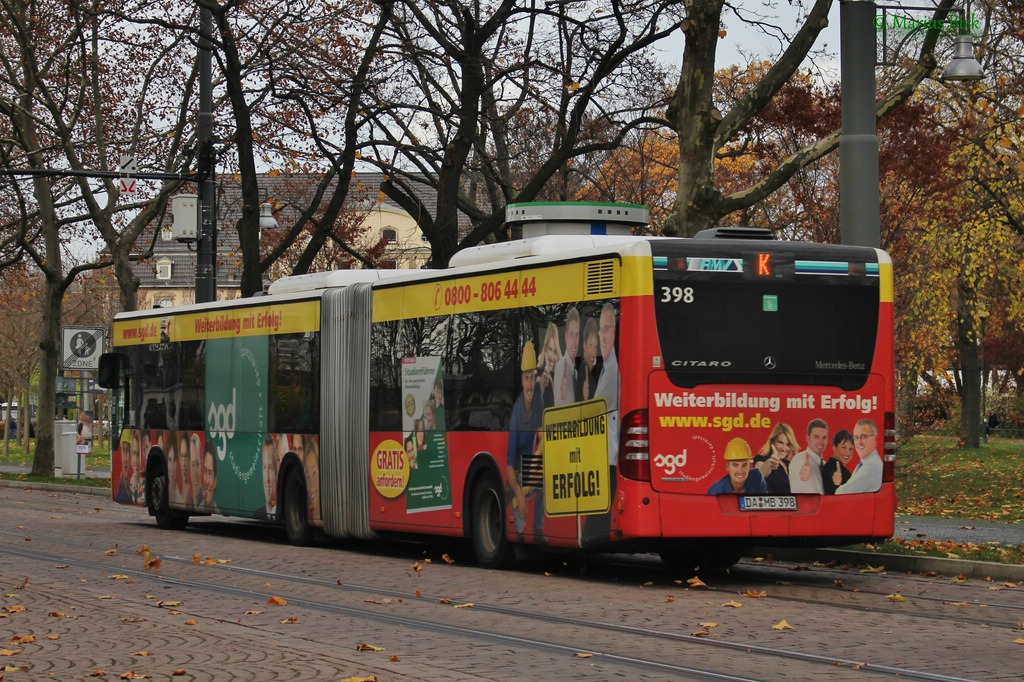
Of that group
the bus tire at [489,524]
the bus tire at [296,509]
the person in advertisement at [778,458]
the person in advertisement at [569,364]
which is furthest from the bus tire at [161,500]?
the person in advertisement at [778,458]

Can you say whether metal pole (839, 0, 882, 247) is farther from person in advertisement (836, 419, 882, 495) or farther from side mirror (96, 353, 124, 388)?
side mirror (96, 353, 124, 388)

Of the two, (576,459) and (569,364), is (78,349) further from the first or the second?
(576,459)

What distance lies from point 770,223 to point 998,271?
764cm

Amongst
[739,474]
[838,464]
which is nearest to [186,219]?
[739,474]

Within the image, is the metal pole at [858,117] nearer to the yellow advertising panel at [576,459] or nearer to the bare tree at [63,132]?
the yellow advertising panel at [576,459]

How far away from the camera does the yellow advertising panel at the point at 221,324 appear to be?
68.4ft

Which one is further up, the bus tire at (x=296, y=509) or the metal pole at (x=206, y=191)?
the metal pole at (x=206, y=191)

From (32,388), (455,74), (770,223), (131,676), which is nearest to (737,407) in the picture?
(131,676)

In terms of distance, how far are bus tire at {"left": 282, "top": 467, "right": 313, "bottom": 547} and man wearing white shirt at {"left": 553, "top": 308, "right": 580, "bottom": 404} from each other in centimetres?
592

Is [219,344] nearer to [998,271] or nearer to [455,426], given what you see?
[455,426]

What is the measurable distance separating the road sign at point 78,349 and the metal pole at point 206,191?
31.9ft

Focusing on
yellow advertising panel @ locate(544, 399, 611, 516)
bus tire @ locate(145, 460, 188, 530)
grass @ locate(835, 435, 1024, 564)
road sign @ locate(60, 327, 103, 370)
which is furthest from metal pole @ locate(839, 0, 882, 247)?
road sign @ locate(60, 327, 103, 370)

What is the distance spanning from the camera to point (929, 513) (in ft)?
77.3

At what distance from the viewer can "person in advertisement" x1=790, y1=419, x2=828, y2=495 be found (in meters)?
14.6
